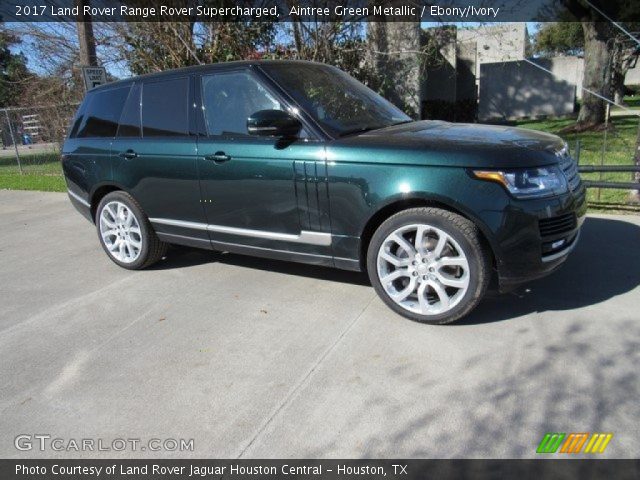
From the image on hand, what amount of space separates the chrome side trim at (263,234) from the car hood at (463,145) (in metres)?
0.70

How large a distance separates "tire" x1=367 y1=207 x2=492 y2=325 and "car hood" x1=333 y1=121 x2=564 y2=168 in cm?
38

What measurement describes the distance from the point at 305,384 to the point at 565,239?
1.99 m

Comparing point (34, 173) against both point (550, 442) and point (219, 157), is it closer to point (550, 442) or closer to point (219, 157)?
point (219, 157)

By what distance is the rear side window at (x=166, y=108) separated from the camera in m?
4.59

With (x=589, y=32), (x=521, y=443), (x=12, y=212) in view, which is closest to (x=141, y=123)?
(x=521, y=443)

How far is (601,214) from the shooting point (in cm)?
Answer: 599

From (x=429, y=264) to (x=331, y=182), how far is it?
91 centimetres

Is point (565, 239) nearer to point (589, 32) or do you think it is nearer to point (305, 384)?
point (305, 384)

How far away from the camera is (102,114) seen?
17.4 feet

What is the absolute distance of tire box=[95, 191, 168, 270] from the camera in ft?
→ 16.7

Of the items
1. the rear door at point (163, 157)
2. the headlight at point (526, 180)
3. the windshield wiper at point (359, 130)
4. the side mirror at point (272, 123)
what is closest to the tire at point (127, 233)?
the rear door at point (163, 157)

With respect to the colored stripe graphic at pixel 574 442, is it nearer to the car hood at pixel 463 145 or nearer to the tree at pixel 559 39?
the car hood at pixel 463 145

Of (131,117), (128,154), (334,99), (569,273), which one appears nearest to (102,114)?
(131,117)

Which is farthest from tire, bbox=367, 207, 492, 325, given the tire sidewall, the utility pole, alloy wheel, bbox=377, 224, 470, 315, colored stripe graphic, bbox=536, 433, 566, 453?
the utility pole
